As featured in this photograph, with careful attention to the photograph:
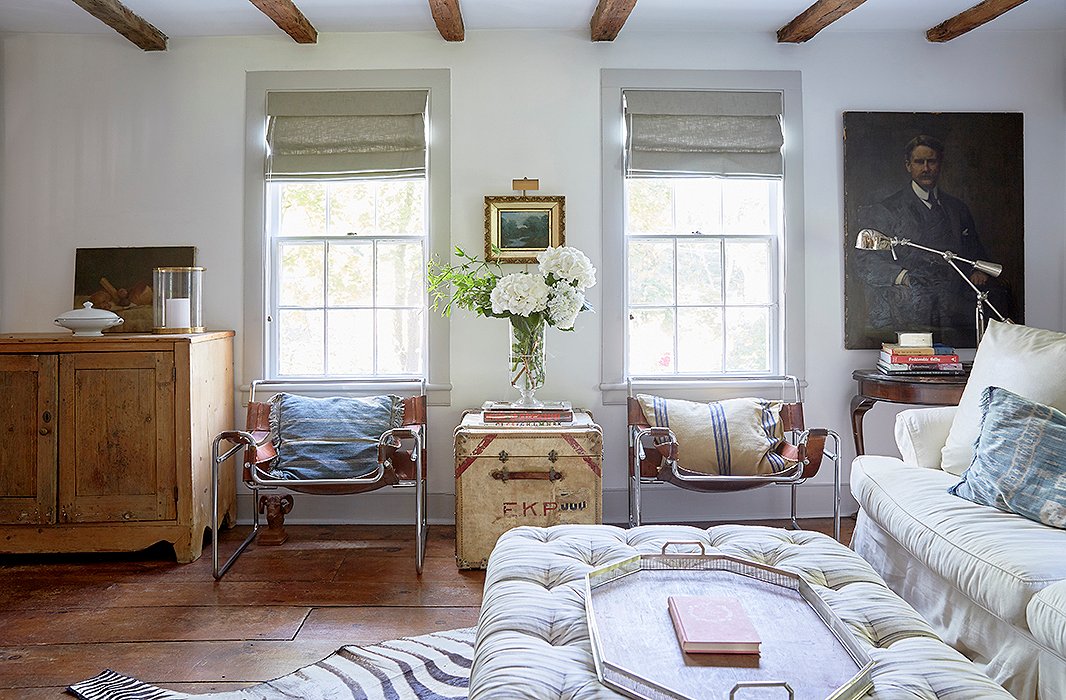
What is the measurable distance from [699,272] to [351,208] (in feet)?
6.33

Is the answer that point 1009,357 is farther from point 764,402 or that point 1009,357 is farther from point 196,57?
point 196,57

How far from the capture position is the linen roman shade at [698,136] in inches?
155

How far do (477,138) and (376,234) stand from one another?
75 centimetres

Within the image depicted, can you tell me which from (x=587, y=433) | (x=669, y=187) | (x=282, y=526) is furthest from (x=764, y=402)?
(x=282, y=526)

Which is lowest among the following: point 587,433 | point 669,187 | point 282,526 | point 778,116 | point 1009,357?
point 282,526

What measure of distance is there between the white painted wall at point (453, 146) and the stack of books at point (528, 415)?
1.70 feet

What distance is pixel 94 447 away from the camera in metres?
3.40

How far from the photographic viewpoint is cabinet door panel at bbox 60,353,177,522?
3389mm

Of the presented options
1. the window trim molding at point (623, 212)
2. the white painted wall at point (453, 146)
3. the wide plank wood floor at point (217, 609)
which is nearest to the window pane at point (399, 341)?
the white painted wall at point (453, 146)

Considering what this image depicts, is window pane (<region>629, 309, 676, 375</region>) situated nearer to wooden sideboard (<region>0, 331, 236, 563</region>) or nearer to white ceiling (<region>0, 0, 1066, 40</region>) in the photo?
white ceiling (<region>0, 0, 1066, 40</region>)

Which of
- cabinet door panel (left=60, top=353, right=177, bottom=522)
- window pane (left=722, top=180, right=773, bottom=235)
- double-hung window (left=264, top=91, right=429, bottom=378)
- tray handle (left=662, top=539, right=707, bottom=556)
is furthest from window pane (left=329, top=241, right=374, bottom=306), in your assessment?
tray handle (left=662, top=539, right=707, bottom=556)

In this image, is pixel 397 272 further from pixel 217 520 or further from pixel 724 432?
pixel 724 432

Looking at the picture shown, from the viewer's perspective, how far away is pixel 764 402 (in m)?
3.71

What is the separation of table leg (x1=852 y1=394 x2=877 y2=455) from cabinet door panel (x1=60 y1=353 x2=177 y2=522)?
131 inches
